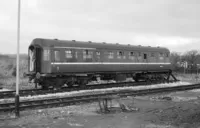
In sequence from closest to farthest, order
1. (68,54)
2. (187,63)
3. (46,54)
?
(46,54) → (68,54) → (187,63)

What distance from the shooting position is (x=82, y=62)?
20.4 meters

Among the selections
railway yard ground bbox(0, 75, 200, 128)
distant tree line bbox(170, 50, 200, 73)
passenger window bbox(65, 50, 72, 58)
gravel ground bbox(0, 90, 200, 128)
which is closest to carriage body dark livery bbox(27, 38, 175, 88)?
passenger window bbox(65, 50, 72, 58)

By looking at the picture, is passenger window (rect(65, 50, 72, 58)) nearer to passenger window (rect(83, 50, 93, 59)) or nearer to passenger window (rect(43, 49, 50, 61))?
passenger window (rect(83, 50, 93, 59))

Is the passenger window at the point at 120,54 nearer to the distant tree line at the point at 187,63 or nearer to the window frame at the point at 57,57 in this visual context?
the window frame at the point at 57,57

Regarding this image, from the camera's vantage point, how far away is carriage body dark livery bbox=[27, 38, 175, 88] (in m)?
18.8

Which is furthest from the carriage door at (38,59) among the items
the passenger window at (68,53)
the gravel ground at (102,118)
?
the gravel ground at (102,118)

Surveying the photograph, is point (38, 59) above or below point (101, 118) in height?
above

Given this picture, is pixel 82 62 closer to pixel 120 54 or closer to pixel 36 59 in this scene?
pixel 36 59

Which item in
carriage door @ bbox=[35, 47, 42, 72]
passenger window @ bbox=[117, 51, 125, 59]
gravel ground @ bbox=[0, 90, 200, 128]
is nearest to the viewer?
gravel ground @ bbox=[0, 90, 200, 128]

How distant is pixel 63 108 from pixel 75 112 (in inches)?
46.0

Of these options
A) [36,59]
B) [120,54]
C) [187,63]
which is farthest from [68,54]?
[187,63]

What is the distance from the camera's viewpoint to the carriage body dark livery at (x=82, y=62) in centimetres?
1884

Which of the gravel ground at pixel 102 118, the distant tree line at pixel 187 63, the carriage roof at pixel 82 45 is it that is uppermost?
the carriage roof at pixel 82 45

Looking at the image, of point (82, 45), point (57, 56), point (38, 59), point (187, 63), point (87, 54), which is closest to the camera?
point (57, 56)
